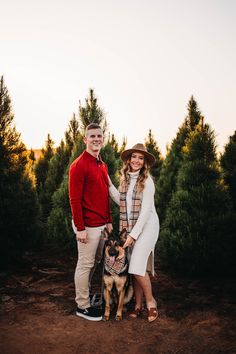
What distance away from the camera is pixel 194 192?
6652mm

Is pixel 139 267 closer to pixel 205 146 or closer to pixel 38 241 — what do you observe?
pixel 205 146

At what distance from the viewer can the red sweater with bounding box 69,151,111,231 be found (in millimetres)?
4457

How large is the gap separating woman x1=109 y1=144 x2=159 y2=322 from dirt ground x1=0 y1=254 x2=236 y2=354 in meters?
0.49

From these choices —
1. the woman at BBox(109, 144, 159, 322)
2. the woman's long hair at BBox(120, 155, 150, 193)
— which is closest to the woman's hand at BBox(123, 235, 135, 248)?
the woman at BBox(109, 144, 159, 322)

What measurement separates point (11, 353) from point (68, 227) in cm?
437

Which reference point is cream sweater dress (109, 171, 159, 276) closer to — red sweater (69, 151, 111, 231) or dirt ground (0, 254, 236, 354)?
red sweater (69, 151, 111, 231)

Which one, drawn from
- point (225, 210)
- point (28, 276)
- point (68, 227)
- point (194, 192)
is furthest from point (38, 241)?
point (225, 210)

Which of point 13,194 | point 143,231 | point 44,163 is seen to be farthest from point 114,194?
point 44,163

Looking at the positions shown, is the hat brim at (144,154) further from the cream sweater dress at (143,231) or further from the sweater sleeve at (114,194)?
the sweater sleeve at (114,194)

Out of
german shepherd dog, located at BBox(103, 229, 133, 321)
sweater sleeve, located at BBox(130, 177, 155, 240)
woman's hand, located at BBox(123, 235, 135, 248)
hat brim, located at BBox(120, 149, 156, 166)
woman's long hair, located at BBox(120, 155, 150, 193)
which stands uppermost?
hat brim, located at BBox(120, 149, 156, 166)

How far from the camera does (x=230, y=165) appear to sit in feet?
28.3

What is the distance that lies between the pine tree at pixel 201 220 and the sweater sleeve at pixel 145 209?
2178 millimetres

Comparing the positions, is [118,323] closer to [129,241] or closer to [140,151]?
[129,241]

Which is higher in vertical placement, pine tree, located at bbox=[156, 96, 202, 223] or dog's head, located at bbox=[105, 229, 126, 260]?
pine tree, located at bbox=[156, 96, 202, 223]
